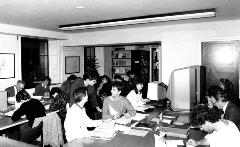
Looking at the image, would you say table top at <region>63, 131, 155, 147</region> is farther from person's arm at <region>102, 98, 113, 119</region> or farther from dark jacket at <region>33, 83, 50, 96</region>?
dark jacket at <region>33, 83, 50, 96</region>

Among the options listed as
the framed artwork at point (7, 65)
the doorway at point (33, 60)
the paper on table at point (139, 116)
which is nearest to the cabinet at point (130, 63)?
Result: the doorway at point (33, 60)

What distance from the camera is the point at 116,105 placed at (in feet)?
13.1

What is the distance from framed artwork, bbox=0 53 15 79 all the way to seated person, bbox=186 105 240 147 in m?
5.57

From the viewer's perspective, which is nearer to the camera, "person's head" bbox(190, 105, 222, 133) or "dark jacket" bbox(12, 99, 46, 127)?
"person's head" bbox(190, 105, 222, 133)

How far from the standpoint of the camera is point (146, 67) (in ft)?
36.0

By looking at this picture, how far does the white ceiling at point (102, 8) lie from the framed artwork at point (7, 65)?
174 cm

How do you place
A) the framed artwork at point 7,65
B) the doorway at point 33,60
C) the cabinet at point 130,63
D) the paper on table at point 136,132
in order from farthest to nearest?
1. the cabinet at point 130,63
2. the doorway at point 33,60
3. the framed artwork at point 7,65
4. the paper on table at point 136,132

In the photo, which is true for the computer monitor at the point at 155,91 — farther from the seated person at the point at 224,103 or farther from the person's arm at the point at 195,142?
the person's arm at the point at 195,142

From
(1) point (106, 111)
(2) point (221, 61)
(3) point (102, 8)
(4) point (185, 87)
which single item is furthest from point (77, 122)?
(2) point (221, 61)

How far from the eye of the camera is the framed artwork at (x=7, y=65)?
640cm

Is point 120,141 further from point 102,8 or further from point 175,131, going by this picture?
point 102,8

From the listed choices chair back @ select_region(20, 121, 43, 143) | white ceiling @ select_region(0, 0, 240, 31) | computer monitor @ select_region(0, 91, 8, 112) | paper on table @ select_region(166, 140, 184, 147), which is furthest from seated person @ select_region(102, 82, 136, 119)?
computer monitor @ select_region(0, 91, 8, 112)

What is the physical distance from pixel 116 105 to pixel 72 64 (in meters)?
4.92

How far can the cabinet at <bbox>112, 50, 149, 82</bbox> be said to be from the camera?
1048 centimetres
